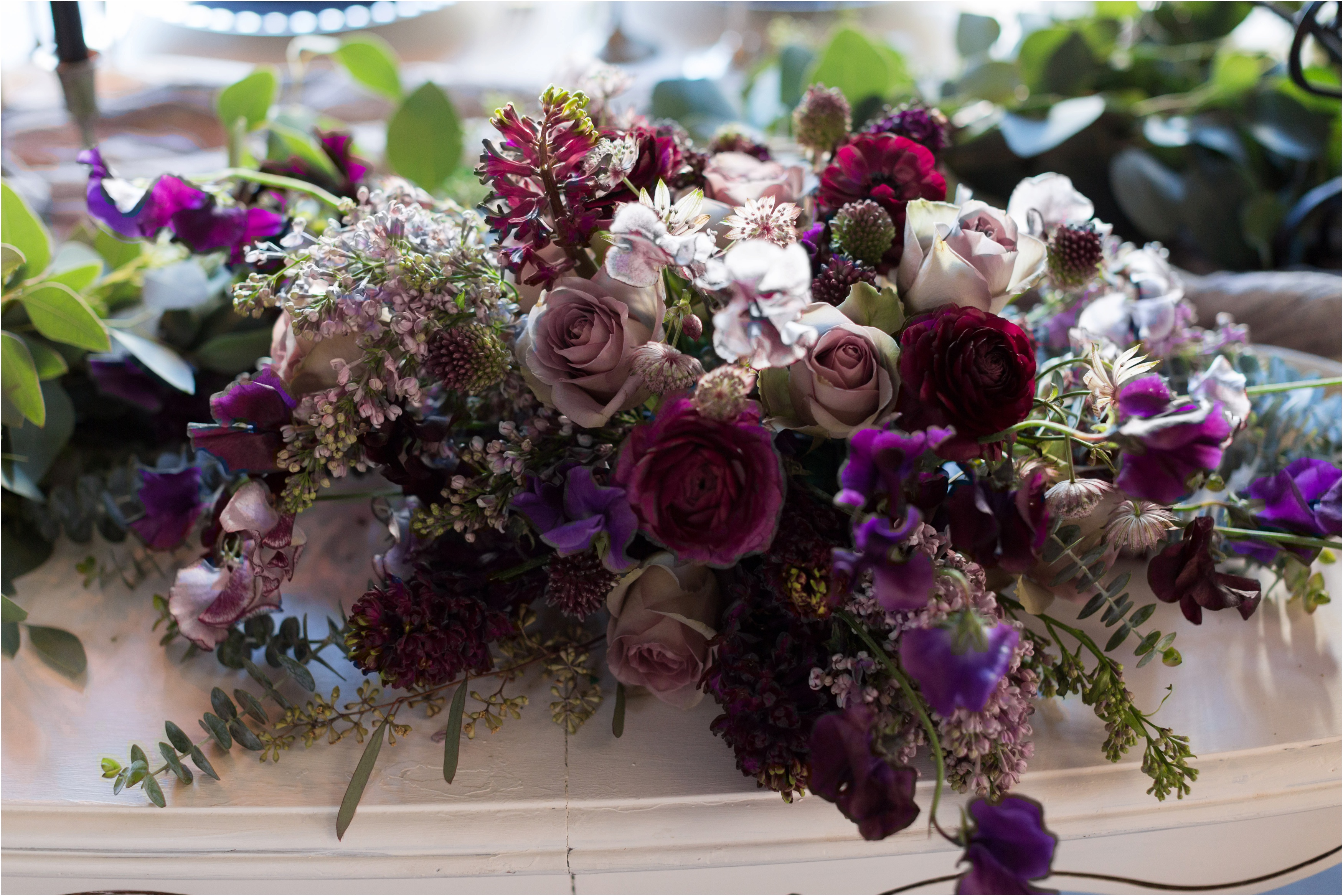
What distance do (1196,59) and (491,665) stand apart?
101 cm

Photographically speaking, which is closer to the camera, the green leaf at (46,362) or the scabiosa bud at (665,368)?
the scabiosa bud at (665,368)

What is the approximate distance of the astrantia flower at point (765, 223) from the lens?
1.44ft

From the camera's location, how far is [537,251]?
47 cm

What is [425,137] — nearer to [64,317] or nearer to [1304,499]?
[64,317]

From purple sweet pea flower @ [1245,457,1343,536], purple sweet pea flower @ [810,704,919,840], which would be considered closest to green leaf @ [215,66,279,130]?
purple sweet pea flower @ [810,704,919,840]

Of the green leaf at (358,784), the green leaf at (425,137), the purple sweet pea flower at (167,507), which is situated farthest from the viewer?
the green leaf at (425,137)

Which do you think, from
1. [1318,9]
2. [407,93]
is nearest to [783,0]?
[407,93]

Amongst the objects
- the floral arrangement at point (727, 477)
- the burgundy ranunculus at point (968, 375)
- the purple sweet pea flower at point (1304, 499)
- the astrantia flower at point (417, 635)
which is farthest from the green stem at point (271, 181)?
the purple sweet pea flower at point (1304, 499)

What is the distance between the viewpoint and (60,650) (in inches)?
22.5

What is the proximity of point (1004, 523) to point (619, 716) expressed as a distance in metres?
0.23

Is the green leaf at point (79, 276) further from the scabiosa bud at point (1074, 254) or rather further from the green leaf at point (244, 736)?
the scabiosa bud at point (1074, 254)

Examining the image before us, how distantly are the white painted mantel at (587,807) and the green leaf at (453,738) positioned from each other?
11 millimetres

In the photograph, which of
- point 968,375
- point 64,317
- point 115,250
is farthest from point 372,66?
point 968,375

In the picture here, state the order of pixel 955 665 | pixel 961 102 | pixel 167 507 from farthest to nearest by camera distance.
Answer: pixel 961 102 < pixel 167 507 < pixel 955 665
